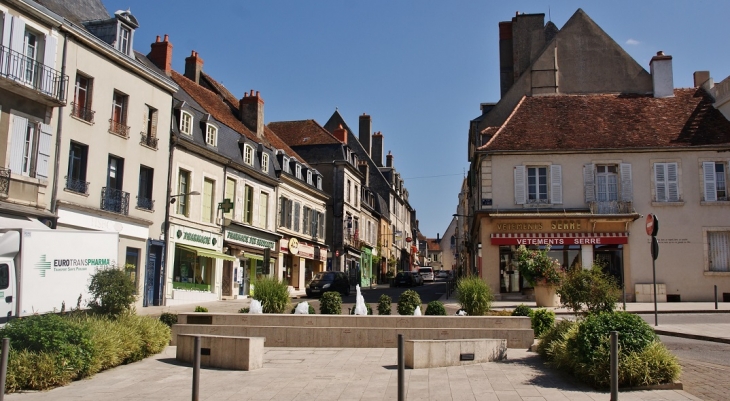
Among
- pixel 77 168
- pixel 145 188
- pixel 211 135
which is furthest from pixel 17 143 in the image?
pixel 211 135

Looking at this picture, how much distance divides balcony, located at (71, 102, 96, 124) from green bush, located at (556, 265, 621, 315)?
51.3 ft

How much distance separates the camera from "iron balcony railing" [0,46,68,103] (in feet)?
54.5

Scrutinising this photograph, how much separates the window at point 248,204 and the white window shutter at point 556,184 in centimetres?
1365

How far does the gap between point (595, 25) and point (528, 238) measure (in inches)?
424

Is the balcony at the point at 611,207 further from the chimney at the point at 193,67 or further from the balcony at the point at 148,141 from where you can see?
the chimney at the point at 193,67

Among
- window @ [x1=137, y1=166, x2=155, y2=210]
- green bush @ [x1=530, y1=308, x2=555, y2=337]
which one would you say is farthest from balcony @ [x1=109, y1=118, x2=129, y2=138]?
green bush @ [x1=530, y1=308, x2=555, y2=337]

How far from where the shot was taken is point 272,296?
48.0 ft

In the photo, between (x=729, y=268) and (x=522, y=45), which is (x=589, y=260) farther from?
(x=522, y=45)

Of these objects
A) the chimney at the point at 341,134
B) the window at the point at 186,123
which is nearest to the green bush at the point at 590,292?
the window at the point at 186,123

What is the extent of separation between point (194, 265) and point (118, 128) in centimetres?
664

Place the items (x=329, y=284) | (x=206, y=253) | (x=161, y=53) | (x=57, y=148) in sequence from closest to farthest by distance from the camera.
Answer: (x=57, y=148) < (x=206, y=253) < (x=161, y=53) < (x=329, y=284)

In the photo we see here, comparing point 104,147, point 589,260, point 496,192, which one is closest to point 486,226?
point 496,192

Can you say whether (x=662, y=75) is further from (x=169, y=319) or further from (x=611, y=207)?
(x=169, y=319)

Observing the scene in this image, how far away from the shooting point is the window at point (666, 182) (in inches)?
996
